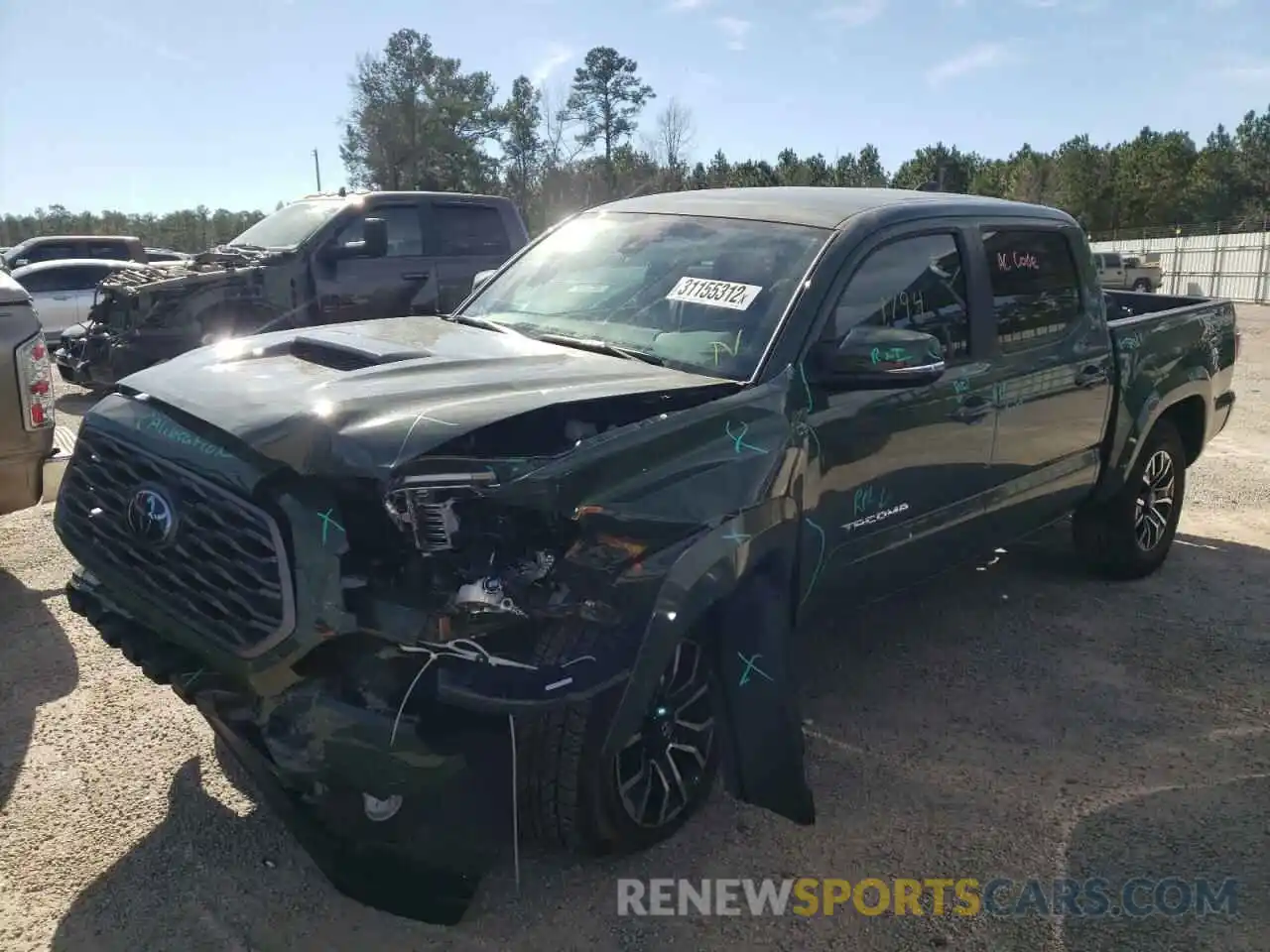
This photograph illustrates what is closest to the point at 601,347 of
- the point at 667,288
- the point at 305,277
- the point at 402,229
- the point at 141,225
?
the point at 667,288

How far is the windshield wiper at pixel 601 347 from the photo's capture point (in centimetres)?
332

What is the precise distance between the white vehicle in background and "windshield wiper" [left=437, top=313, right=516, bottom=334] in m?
11.4

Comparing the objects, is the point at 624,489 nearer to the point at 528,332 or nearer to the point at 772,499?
the point at 772,499

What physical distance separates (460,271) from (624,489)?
7742mm

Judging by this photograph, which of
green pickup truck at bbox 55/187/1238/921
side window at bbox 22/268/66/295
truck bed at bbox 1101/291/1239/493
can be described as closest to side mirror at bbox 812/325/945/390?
green pickup truck at bbox 55/187/1238/921

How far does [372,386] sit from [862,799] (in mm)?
2051

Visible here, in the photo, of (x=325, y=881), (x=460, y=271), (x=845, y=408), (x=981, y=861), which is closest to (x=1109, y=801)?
(x=981, y=861)

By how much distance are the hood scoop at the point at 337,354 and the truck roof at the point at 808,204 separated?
4.64ft

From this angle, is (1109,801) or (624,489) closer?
(624,489)

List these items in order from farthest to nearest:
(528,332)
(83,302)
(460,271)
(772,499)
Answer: (83,302)
(460,271)
(528,332)
(772,499)

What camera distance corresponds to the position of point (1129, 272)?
2788cm

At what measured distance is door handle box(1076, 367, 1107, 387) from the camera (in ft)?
15.0

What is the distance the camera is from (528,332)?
3729 mm

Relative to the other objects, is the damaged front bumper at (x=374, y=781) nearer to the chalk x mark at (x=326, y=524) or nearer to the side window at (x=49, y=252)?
the chalk x mark at (x=326, y=524)
